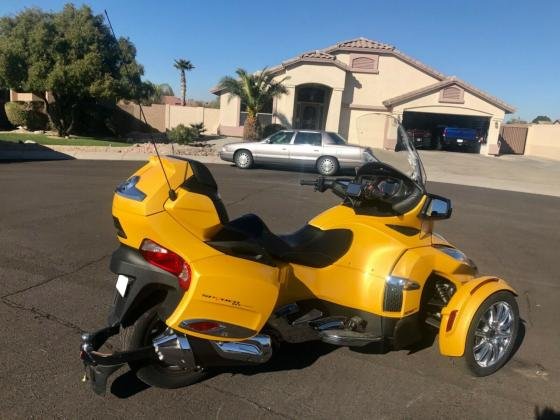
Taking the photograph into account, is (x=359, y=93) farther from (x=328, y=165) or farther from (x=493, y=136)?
(x=328, y=165)

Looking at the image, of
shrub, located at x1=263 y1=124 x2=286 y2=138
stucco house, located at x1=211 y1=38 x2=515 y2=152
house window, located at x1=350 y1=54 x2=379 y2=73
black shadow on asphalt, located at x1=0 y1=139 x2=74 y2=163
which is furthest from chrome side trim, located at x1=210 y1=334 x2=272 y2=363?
house window, located at x1=350 y1=54 x2=379 y2=73

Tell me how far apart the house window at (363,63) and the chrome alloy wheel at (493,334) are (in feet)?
96.3

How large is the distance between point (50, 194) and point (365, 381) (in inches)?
316

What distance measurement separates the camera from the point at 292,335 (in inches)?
124

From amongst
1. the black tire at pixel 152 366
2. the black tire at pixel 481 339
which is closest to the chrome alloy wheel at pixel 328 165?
the black tire at pixel 481 339

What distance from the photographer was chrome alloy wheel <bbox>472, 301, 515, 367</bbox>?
3.46m

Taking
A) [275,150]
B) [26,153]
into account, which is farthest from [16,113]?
[275,150]

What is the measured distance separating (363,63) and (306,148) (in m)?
16.4

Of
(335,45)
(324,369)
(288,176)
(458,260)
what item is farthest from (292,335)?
(335,45)

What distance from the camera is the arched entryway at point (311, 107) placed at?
30.9 m

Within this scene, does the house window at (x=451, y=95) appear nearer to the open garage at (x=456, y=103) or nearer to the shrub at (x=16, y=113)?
the open garage at (x=456, y=103)

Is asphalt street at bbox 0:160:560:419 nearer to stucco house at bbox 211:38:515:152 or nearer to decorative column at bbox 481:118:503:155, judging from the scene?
stucco house at bbox 211:38:515:152

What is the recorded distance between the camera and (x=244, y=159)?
17703 mm

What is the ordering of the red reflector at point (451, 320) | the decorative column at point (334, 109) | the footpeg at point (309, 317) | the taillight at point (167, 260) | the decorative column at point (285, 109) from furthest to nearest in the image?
the decorative column at point (334, 109), the decorative column at point (285, 109), the red reflector at point (451, 320), the footpeg at point (309, 317), the taillight at point (167, 260)
